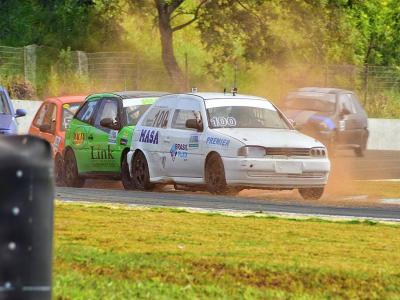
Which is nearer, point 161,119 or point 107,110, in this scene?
point 161,119

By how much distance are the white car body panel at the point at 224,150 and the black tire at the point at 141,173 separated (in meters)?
0.08

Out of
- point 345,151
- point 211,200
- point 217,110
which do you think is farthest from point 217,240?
point 345,151

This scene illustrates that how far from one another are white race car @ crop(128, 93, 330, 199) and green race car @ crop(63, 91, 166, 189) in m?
0.69

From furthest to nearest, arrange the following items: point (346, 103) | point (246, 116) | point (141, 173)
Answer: point (346, 103), point (141, 173), point (246, 116)

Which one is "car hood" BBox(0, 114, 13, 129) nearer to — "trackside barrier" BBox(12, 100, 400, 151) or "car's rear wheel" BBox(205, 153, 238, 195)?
"car's rear wheel" BBox(205, 153, 238, 195)

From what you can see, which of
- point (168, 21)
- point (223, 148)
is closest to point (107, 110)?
point (223, 148)

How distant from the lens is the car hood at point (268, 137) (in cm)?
1750

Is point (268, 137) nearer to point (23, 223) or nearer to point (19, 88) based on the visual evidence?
point (23, 223)

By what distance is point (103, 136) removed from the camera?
20547 mm

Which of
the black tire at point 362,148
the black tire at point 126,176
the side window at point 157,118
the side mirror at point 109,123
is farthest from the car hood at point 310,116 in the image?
the side window at point 157,118

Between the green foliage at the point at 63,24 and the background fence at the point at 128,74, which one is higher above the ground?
the green foliage at the point at 63,24

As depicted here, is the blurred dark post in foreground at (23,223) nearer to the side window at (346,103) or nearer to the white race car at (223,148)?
the white race car at (223,148)

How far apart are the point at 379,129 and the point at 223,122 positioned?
2107 cm

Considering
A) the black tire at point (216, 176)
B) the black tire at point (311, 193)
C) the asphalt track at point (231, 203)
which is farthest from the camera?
the black tire at point (311, 193)
